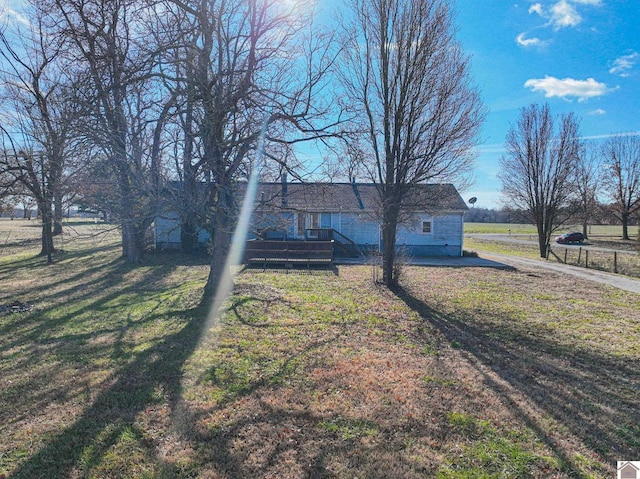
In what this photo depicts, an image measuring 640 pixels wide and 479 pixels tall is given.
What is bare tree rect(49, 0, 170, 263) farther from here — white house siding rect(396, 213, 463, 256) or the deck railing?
white house siding rect(396, 213, 463, 256)

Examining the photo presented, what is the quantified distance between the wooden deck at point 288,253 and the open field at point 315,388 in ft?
20.0

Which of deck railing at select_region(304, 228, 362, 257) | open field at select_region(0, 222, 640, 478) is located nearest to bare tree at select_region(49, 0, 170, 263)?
open field at select_region(0, 222, 640, 478)

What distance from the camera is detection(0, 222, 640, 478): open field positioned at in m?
3.05

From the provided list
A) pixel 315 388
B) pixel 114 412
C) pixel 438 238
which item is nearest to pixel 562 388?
pixel 315 388

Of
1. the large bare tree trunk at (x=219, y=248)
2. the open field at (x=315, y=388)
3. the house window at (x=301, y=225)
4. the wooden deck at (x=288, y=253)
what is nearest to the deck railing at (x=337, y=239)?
the house window at (x=301, y=225)

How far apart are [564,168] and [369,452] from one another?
2441cm

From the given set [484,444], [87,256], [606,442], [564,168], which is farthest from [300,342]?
[564,168]

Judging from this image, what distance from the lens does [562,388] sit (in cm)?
456

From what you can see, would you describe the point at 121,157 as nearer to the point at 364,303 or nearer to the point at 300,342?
the point at 300,342

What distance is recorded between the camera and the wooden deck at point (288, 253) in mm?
15234

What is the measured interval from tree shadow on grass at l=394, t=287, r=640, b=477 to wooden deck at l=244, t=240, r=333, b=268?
867 centimetres

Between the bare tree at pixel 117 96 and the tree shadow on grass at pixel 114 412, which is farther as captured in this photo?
the bare tree at pixel 117 96

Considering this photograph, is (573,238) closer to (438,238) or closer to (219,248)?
(438,238)

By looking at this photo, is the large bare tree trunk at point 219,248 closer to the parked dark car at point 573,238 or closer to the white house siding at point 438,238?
the white house siding at point 438,238
